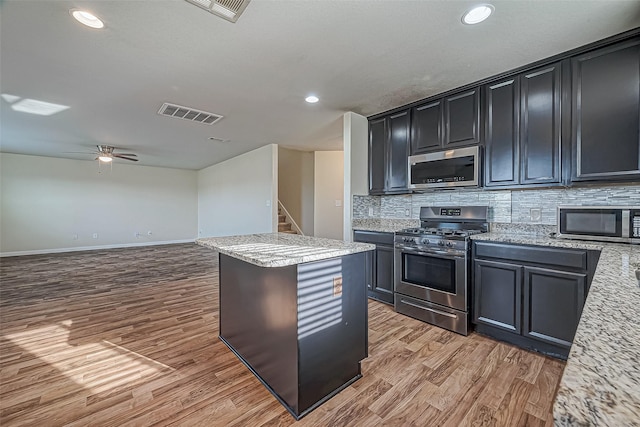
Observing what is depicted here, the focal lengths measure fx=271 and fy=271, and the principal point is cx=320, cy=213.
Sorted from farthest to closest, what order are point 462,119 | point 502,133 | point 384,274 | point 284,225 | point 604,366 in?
point 284,225 → point 384,274 → point 462,119 → point 502,133 → point 604,366

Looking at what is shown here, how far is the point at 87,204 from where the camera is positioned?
7367 millimetres

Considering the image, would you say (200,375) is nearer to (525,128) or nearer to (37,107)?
(525,128)

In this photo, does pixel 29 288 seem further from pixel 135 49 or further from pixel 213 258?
pixel 135 49

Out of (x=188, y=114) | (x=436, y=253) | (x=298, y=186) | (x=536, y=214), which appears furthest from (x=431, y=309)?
(x=298, y=186)

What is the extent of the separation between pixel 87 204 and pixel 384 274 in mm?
8252

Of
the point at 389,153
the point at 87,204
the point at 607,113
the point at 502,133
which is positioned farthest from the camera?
the point at 87,204

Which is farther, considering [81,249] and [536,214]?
[81,249]

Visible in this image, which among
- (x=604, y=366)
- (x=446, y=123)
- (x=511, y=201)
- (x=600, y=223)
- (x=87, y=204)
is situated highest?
(x=446, y=123)

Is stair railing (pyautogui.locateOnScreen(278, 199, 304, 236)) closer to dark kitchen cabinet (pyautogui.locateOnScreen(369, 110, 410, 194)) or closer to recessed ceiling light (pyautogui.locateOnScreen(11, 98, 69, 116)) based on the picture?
dark kitchen cabinet (pyautogui.locateOnScreen(369, 110, 410, 194))

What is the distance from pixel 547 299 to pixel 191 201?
9.36m

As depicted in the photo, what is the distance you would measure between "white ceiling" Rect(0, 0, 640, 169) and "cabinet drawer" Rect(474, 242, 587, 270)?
5.23ft

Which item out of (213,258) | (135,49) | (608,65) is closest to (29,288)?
(213,258)

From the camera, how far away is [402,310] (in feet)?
9.83

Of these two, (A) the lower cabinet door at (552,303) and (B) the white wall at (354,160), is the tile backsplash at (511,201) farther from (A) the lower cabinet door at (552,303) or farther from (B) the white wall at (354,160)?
(A) the lower cabinet door at (552,303)
